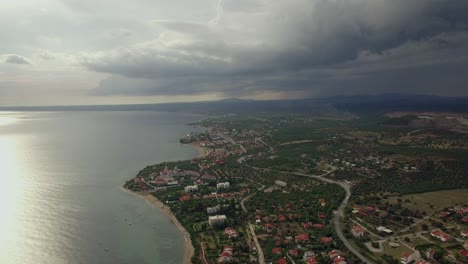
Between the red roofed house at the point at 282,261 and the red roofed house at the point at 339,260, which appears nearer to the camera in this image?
the red roofed house at the point at 339,260

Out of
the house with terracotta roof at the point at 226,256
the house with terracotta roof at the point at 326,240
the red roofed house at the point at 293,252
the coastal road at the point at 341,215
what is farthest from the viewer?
the house with terracotta roof at the point at 326,240

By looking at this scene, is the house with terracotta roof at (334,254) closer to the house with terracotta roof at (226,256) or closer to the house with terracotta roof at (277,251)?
the house with terracotta roof at (277,251)

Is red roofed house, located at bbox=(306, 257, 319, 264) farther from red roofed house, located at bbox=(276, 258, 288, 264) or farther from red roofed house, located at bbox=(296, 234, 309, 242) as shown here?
red roofed house, located at bbox=(296, 234, 309, 242)

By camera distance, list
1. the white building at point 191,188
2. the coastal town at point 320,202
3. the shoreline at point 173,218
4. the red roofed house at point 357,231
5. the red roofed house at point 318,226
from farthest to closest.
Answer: the white building at point 191,188, the red roofed house at point 318,226, the red roofed house at point 357,231, the shoreline at point 173,218, the coastal town at point 320,202

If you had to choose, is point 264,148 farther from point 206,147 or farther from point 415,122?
point 415,122

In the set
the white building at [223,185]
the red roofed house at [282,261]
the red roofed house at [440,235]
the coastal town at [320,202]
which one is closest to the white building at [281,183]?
the coastal town at [320,202]

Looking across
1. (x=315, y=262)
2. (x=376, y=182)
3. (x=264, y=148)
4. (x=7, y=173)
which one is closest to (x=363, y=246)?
(x=315, y=262)

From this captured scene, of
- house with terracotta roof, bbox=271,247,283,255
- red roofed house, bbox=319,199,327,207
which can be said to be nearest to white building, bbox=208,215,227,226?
house with terracotta roof, bbox=271,247,283,255
